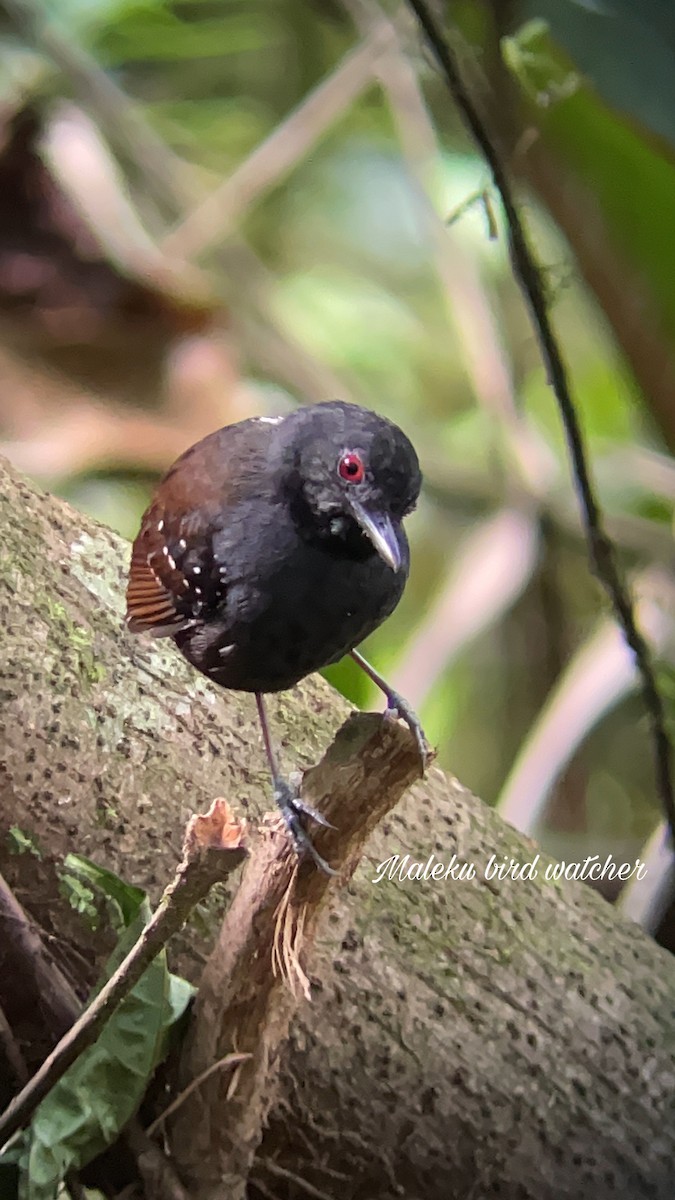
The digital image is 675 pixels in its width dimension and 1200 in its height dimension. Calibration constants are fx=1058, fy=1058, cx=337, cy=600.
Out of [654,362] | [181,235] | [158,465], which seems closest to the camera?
[654,362]

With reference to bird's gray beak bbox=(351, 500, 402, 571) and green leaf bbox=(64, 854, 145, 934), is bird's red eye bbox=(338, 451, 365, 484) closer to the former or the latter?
bird's gray beak bbox=(351, 500, 402, 571)

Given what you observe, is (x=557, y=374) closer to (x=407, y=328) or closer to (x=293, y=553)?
(x=293, y=553)

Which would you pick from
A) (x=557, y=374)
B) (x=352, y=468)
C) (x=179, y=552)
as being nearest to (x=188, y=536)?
(x=179, y=552)

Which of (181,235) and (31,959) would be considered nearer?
(31,959)

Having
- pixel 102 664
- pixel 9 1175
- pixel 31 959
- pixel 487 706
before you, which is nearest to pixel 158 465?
pixel 487 706

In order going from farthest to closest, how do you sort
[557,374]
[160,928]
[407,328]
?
[407,328], [557,374], [160,928]

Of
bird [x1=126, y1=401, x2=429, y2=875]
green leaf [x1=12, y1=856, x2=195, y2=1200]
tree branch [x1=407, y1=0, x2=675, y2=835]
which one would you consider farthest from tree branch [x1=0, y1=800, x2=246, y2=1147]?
tree branch [x1=407, y1=0, x2=675, y2=835]

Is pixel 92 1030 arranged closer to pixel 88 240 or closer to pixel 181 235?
pixel 88 240

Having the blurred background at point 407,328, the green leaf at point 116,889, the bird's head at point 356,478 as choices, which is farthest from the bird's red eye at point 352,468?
the blurred background at point 407,328
